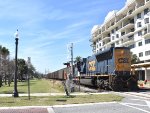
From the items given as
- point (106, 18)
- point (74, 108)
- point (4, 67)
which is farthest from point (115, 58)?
point (106, 18)

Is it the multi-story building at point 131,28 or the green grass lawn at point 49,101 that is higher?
the multi-story building at point 131,28

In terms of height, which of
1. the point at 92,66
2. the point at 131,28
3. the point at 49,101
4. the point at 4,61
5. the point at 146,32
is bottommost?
the point at 49,101

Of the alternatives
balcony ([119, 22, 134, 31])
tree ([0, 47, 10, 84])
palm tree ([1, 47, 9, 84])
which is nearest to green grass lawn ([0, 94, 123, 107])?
tree ([0, 47, 10, 84])

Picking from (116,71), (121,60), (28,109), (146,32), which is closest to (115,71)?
(116,71)

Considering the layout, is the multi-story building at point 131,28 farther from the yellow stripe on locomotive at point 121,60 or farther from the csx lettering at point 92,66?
the yellow stripe on locomotive at point 121,60

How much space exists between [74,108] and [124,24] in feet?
310

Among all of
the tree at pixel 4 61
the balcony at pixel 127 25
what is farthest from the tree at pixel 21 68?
the balcony at pixel 127 25

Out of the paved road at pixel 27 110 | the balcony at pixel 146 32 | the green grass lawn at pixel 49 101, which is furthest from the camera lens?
the balcony at pixel 146 32

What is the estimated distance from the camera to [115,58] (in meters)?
34.0

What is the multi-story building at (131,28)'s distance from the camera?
91738 millimetres

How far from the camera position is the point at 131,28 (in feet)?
346

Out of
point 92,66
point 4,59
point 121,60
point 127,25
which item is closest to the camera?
point 121,60

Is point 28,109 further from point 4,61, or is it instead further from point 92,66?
point 4,61

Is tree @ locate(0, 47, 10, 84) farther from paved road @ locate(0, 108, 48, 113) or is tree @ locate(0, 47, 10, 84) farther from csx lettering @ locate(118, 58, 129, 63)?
paved road @ locate(0, 108, 48, 113)
